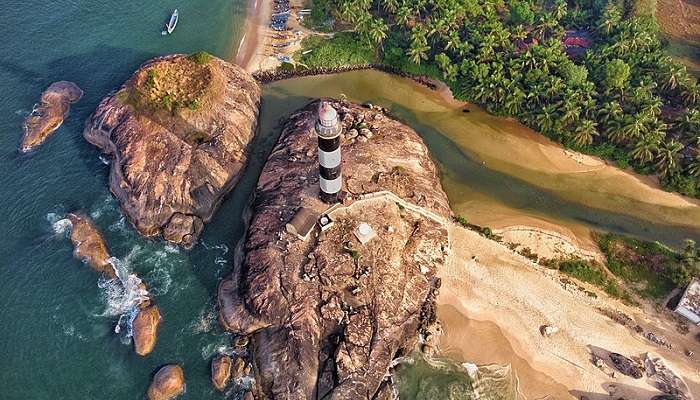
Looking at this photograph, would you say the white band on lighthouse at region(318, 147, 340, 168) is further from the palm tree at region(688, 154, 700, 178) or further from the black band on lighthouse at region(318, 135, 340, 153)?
the palm tree at region(688, 154, 700, 178)

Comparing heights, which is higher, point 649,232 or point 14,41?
point 649,232

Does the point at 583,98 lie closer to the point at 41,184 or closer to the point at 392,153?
the point at 392,153

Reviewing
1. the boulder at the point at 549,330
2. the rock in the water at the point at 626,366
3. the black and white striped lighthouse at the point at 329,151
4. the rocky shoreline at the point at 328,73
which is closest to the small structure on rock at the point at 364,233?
the black and white striped lighthouse at the point at 329,151

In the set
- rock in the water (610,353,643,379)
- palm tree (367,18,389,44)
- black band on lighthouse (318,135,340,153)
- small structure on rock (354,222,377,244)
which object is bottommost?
rock in the water (610,353,643,379)

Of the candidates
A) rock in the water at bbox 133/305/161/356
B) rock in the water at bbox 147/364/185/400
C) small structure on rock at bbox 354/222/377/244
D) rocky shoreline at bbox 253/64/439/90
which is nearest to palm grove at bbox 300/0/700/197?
rocky shoreline at bbox 253/64/439/90

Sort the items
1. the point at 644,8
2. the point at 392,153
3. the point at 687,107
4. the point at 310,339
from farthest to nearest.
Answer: the point at 644,8
the point at 687,107
the point at 392,153
the point at 310,339

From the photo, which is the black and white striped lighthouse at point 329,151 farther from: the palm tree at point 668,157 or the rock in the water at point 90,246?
the palm tree at point 668,157

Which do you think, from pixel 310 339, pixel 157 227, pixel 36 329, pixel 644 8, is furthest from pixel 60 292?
pixel 644 8
